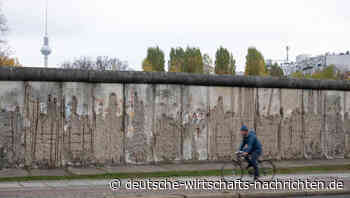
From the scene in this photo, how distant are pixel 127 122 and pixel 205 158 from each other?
3465 mm

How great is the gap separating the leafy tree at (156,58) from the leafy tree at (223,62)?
1014cm

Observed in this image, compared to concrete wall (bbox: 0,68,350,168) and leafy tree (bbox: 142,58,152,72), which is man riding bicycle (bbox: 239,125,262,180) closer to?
concrete wall (bbox: 0,68,350,168)

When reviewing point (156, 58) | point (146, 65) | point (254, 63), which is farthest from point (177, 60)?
point (254, 63)

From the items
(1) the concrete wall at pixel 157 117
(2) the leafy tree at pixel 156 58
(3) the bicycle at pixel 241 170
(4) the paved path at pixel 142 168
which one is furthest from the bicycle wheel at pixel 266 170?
(2) the leafy tree at pixel 156 58

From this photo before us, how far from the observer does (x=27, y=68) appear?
16.6 meters

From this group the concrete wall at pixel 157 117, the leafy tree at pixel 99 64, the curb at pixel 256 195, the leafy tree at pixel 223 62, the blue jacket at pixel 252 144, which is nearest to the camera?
the curb at pixel 256 195

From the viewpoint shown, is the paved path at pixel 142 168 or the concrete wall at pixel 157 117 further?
the concrete wall at pixel 157 117

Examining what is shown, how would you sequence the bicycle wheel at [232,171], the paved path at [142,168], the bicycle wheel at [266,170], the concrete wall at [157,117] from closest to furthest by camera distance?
1. the bicycle wheel at [232,171]
2. the bicycle wheel at [266,170]
3. the paved path at [142,168]
4. the concrete wall at [157,117]

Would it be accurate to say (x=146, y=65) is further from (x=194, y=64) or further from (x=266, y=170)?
(x=266, y=170)

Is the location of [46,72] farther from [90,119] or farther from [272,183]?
[272,183]

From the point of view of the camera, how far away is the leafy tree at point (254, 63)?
277ft

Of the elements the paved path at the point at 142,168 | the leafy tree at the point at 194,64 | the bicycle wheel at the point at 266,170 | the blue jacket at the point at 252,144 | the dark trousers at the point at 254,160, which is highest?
the leafy tree at the point at 194,64

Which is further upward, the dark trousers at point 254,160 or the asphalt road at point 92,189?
the dark trousers at point 254,160

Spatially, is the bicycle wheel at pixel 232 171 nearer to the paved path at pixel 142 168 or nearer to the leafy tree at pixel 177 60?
the paved path at pixel 142 168
